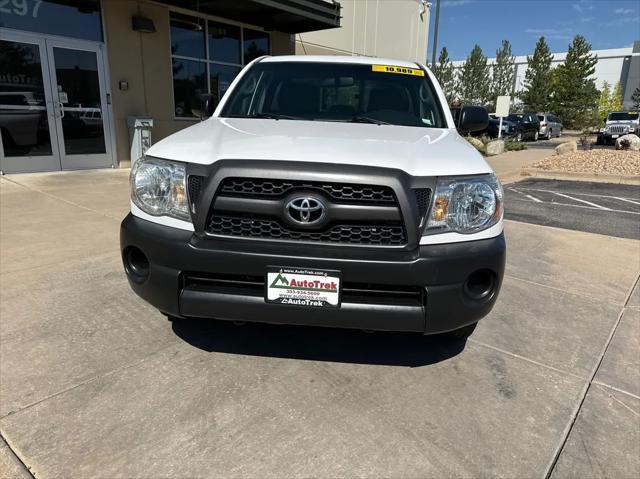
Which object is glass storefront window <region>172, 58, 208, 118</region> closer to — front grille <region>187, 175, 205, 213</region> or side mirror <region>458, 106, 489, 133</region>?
side mirror <region>458, 106, 489, 133</region>

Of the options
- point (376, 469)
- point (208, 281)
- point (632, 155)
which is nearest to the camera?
point (376, 469)

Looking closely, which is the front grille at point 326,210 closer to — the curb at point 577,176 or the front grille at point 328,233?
the front grille at point 328,233

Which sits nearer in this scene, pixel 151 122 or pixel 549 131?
pixel 151 122

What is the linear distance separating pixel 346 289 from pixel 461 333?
1.01 m

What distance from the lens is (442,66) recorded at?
6194 cm

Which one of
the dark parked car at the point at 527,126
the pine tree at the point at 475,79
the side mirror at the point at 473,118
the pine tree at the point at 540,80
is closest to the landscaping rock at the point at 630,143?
the dark parked car at the point at 527,126

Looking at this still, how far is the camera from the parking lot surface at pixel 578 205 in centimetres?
653

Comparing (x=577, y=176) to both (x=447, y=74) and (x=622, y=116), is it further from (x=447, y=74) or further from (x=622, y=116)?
(x=447, y=74)

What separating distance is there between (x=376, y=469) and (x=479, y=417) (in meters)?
0.66

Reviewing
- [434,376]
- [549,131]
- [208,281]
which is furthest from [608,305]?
[549,131]

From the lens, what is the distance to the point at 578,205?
8086 millimetres

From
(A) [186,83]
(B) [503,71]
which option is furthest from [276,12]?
(B) [503,71]

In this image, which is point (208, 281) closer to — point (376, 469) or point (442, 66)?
point (376, 469)

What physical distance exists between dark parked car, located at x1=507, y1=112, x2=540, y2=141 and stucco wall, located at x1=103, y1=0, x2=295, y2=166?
24.4m
